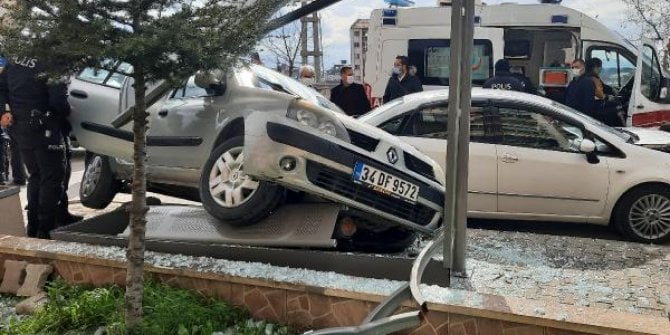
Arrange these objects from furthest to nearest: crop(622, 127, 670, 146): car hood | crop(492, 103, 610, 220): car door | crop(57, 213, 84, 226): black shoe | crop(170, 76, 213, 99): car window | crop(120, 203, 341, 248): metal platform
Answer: crop(622, 127, 670, 146): car hood
crop(492, 103, 610, 220): car door
crop(57, 213, 84, 226): black shoe
crop(170, 76, 213, 99): car window
crop(120, 203, 341, 248): metal platform

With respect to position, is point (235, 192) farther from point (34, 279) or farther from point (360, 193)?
point (34, 279)

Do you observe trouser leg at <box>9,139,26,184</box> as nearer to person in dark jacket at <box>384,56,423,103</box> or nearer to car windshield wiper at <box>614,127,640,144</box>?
person in dark jacket at <box>384,56,423,103</box>

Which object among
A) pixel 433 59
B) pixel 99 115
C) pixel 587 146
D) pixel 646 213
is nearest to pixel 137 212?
pixel 99 115

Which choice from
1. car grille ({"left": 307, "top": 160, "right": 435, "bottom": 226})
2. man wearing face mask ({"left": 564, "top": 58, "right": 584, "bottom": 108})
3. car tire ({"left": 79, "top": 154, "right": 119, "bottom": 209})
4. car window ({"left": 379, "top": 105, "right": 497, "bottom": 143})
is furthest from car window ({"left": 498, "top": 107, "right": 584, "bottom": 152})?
car tire ({"left": 79, "top": 154, "right": 119, "bottom": 209})

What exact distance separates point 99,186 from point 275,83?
6.75 feet

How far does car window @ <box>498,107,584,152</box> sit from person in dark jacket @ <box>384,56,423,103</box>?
3.28 metres

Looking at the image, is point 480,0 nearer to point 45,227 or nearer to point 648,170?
point 648,170

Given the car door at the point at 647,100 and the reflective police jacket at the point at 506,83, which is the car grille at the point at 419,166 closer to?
the reflective police jacket at the point at 506,83

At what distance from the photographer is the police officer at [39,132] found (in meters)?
4.81

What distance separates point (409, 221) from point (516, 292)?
30.9 inches

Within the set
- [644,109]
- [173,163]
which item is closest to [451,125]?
[173,163]

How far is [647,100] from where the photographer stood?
9086mm

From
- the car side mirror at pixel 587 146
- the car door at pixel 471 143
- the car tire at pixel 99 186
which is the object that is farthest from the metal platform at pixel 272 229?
the car side mirror at pixel 587 146

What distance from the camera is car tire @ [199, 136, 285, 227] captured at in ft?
12.6
